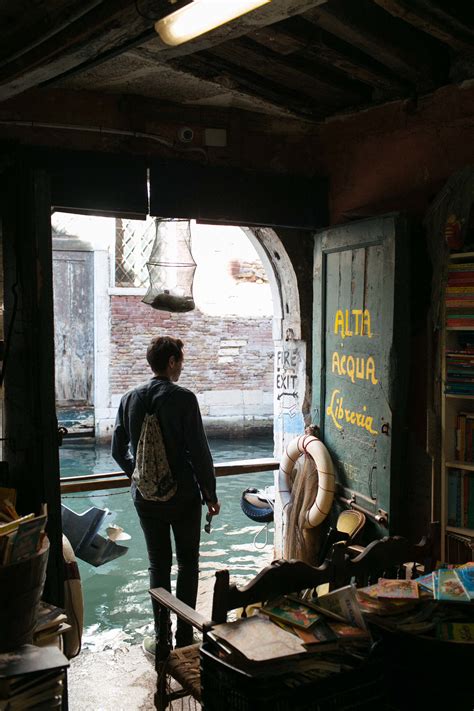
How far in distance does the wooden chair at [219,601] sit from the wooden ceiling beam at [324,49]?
245 cm

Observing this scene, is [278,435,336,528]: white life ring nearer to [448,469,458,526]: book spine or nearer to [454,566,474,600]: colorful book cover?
[448,469,458,526]: book spine

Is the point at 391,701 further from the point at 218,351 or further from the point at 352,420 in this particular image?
the point at 218,351

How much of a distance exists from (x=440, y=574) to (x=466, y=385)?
50.9 inches

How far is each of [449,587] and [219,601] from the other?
2.71 ft

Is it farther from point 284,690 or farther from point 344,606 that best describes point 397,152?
point 284,690

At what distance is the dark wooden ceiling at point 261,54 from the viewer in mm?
2812

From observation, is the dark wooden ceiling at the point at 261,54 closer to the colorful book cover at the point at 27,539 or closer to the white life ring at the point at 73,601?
the colorful book cover at the point at 27,539

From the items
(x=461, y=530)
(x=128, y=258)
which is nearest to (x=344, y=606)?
(x=461, y=530)

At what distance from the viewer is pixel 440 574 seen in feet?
8.48

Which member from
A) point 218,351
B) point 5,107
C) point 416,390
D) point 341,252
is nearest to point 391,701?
point 416,390

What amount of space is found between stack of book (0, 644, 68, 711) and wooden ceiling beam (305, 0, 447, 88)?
2.86 m

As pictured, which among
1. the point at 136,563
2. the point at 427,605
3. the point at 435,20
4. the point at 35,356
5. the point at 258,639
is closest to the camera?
the point at 258,639

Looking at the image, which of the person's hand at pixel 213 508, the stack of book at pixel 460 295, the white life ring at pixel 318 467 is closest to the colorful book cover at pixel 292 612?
the person's hand at pixel 213 508

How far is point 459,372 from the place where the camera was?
3641mm
